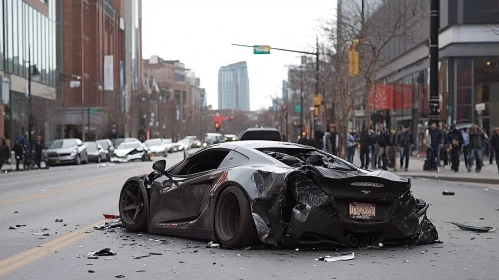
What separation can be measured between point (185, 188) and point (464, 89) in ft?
116

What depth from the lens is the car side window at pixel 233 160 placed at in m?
9.69

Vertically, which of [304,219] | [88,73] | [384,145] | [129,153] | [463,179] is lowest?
[463,179]

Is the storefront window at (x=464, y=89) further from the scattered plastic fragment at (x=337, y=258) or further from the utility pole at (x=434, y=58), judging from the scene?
the scattered plastic fragment at (x=337, y=258)

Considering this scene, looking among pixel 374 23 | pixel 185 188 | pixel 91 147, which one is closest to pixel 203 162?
pixel 185 188

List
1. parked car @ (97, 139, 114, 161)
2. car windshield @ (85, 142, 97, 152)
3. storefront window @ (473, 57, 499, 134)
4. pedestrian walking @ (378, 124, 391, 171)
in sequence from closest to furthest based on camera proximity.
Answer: pedestrian walking @ (378, 124, 391, 171), storefront window @ (473, 57, 499, 134), car windshield @ (85, 142, 97, 152), parked car @ (97, 139, 114, 161)

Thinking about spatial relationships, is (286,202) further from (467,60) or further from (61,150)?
(61,150)

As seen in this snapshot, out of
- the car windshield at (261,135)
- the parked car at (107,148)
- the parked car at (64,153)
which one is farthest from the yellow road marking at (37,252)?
the parked car at (107,148)

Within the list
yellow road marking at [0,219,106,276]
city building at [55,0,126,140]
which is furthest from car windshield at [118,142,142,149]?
yellow road marking at [0,219,106,276]

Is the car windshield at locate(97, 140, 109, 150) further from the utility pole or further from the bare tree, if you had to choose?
the utility pole

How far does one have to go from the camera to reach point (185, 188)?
10.1 metres

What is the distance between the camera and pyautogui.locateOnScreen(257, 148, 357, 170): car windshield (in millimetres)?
9648

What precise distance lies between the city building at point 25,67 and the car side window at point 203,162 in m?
46.4

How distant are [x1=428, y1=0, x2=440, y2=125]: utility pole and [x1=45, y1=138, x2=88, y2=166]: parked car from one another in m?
23.8

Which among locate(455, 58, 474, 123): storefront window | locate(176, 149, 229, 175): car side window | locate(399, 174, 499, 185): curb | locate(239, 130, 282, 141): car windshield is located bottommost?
locate(399, 174, 499, 185): curb
